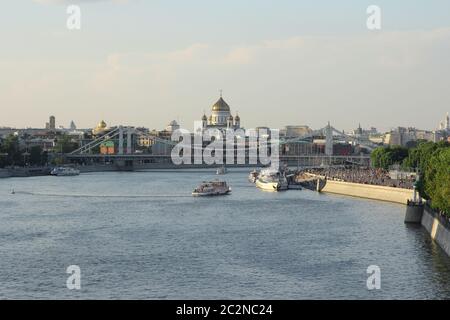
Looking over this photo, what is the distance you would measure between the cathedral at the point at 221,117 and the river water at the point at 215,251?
2881 inches

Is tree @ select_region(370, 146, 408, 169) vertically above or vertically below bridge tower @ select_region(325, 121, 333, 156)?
below

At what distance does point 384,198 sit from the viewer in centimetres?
3634

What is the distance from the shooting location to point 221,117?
109m

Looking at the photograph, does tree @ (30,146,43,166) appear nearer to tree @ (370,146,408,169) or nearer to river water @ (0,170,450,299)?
tree @ (370,146,408,169)

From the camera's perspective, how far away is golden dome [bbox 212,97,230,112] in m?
109

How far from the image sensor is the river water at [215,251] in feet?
52.3

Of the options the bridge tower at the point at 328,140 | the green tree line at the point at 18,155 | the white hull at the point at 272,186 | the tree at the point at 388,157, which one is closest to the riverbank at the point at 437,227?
the white hull at the point at 272,186

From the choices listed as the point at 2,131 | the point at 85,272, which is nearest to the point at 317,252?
the point at 85,272

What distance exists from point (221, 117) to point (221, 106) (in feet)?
4.41

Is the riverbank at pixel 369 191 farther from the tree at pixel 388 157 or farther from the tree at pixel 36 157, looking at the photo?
the tree at pixel 36 157

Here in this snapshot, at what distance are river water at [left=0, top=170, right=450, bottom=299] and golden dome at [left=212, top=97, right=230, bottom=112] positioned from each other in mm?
74526

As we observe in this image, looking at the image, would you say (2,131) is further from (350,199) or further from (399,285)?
(399,285)

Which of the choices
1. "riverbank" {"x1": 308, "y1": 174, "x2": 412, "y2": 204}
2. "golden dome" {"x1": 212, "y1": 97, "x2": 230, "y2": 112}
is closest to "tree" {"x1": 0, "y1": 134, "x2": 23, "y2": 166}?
"riverbank" {"x1": 308, "y1": 174, "x2": 412, "y2": 204}
